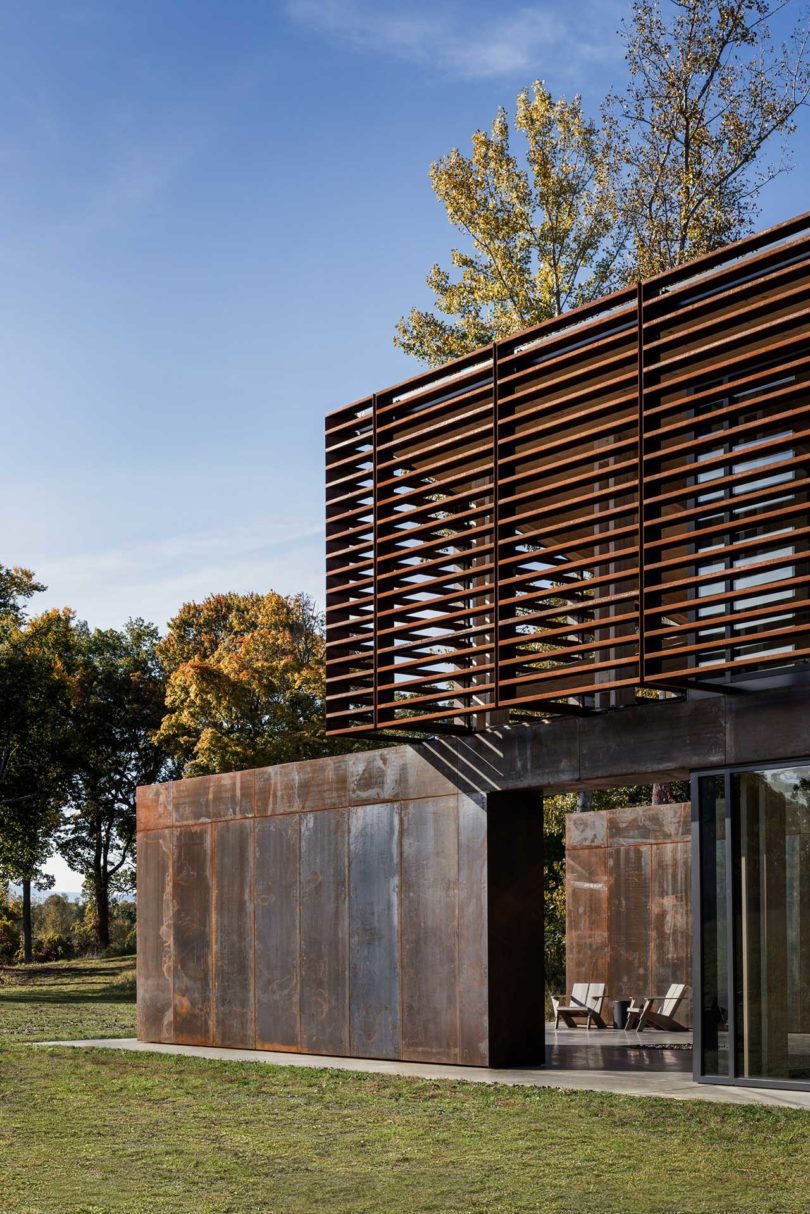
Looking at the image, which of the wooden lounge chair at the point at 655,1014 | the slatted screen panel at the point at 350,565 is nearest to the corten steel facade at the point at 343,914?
the slatted screen panel at the point at 350,565

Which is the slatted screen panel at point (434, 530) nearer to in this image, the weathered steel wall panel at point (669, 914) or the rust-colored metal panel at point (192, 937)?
the rust-colored metal panel at point (192, 937)

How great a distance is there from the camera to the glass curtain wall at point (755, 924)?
11766 millimetres

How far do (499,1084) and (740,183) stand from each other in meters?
18.7

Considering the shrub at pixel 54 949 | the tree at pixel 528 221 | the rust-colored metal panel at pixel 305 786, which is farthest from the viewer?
the shrub at pixel 54 949

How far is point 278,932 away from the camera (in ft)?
55.6

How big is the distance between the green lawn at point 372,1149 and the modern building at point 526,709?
5.59 feet

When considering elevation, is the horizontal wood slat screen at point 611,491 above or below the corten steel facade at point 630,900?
above

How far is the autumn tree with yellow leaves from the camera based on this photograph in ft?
84.9

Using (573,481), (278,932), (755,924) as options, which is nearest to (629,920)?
(278,932)

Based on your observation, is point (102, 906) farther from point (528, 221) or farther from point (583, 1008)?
point (583, 1008)

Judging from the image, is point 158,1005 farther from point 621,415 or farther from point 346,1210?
point 346,1210

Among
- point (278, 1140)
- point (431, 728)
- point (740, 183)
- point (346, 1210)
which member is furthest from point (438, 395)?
point (740, 183)

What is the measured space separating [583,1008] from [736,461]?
966 cm

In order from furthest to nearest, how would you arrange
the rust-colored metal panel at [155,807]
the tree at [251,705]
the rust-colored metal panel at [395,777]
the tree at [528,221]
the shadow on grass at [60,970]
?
the shadow on grass at [60,970]
the tree at [251,705]
the tree at [528,221]
the rust-colored metal panel at [155,807]
the rust-colored metal panel at [395,777]
